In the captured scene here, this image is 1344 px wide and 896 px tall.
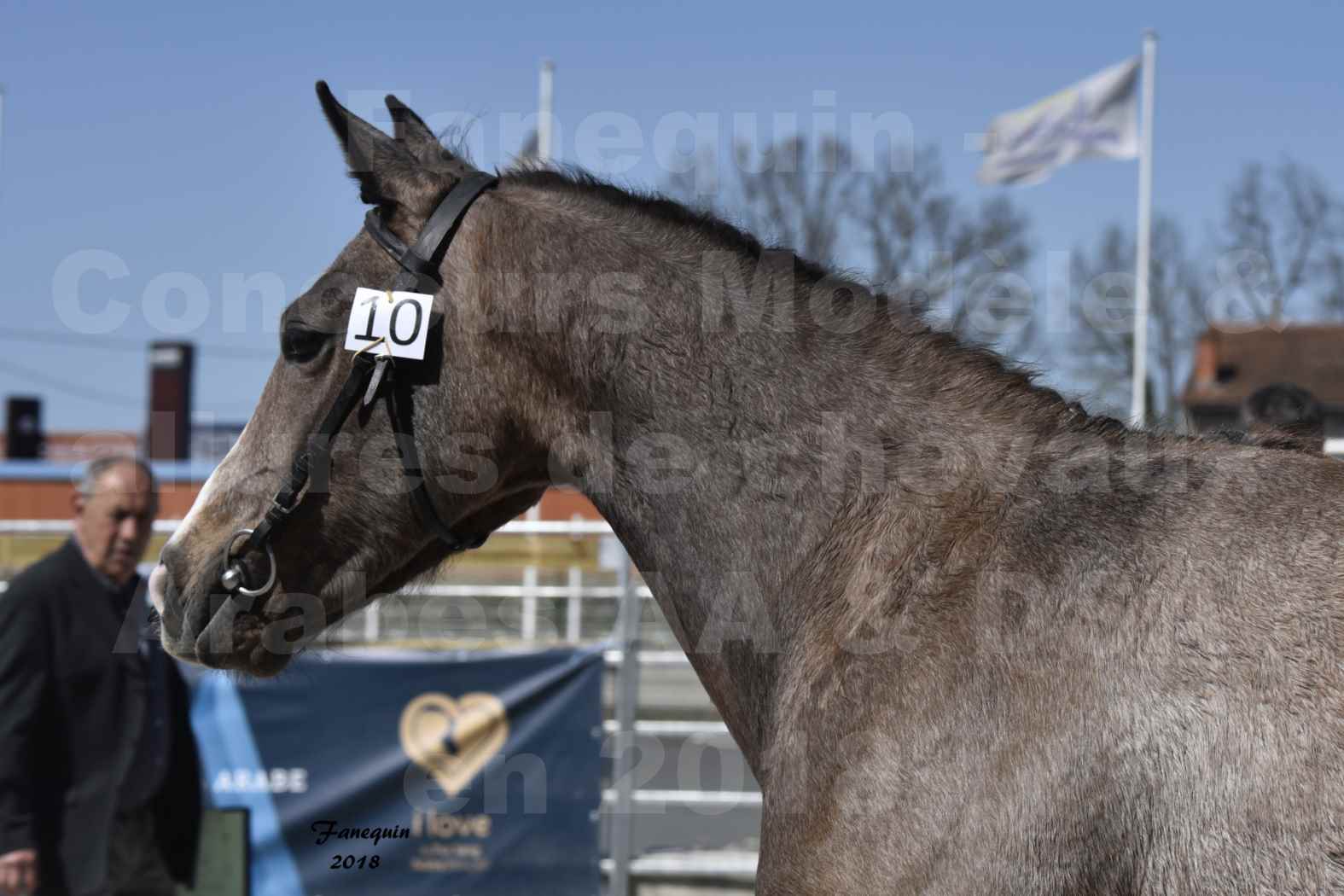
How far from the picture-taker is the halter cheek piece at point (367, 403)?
2.32 meters

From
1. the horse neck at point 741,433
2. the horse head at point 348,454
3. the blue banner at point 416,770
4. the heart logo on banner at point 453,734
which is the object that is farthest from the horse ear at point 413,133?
the heart logo on banner at point 453,734

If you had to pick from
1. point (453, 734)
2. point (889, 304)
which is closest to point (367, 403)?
point (889, 304)

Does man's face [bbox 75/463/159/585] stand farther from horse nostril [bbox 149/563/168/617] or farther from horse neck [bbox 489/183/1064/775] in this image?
horse neck [bbox 489/183/1064/775]

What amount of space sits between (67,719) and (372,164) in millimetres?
2699

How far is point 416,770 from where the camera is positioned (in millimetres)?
6039

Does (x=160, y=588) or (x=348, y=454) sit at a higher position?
(x=348, y=454)

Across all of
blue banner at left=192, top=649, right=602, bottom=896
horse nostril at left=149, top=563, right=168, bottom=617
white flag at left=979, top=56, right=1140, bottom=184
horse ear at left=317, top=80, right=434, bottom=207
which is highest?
white flag at left=979, top=56, right=1140, bottom=184

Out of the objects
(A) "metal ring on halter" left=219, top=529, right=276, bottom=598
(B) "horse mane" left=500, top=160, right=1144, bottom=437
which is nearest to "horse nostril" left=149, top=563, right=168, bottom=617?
(A) "metal ring on halter" left=219, top=529, right=276, bottom=598

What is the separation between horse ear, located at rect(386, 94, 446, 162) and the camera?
2.50 meters

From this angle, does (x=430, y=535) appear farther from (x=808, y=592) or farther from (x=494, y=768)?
(x=494, y=768)

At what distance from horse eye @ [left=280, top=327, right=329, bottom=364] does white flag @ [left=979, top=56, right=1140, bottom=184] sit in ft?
50.9

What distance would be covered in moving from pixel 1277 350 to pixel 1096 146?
2867 centimetres

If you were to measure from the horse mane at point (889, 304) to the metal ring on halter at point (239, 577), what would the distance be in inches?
33.0

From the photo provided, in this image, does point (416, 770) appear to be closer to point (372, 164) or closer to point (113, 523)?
point (113, 523)
